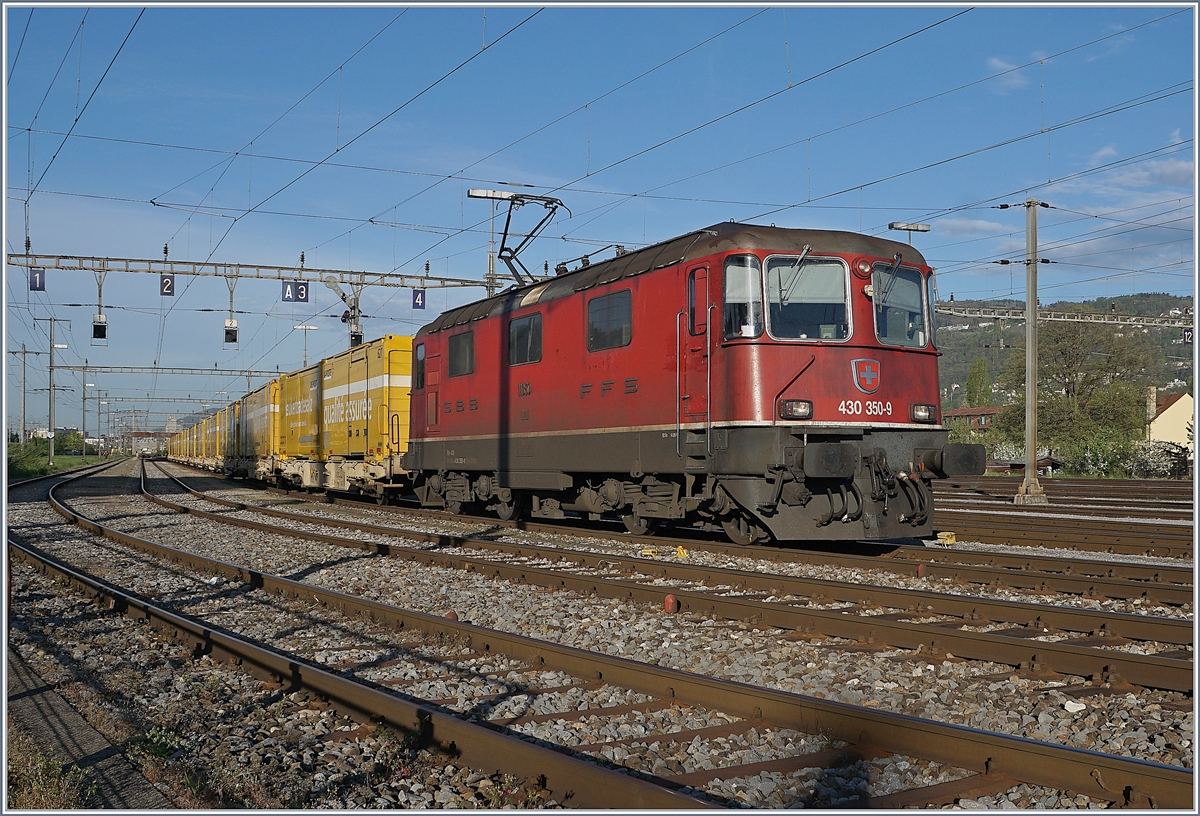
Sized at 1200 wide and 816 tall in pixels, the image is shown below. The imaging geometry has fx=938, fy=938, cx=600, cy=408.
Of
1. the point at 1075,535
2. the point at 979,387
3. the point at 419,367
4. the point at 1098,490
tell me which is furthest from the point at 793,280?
the point at 979,387

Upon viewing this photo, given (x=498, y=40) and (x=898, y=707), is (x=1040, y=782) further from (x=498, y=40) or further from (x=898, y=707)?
(x=498, y=40)

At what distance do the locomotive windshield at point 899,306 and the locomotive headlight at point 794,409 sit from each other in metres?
1.40

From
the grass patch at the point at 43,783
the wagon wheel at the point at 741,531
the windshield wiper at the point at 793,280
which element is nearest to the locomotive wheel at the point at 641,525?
the wagon wheel at the point at 741,531

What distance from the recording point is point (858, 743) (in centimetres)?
461

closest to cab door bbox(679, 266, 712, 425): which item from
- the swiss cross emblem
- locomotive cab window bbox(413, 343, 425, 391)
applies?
the swiss cross emblem

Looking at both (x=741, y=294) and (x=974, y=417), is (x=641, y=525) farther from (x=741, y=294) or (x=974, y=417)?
(x=974, y=417)

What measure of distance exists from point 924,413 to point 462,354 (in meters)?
9.00

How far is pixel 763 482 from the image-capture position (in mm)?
10547

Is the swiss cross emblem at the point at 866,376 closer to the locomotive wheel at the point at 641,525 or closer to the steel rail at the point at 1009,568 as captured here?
the steel rail at the point at 1009,568

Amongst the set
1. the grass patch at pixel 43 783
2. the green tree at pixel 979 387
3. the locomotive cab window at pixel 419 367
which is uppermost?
the green tree at pixel 979 387

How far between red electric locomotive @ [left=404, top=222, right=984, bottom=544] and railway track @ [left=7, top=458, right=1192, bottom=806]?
189 inches

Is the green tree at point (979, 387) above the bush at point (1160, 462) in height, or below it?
above

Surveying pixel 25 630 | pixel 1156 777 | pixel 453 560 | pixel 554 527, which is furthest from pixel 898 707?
pixel 554 527

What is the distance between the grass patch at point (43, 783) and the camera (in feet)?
13.4
